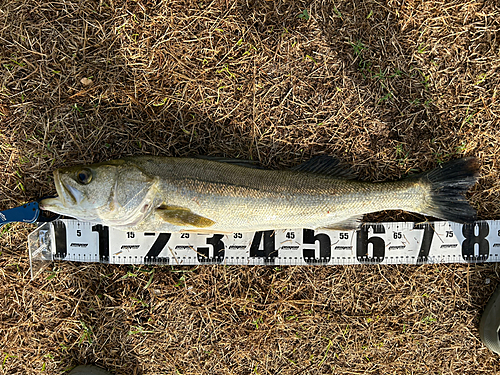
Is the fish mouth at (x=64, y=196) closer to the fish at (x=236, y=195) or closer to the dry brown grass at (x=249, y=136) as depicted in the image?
the fish at (x=236, y=195)

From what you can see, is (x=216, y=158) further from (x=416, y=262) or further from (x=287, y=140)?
(x=416, y=262)

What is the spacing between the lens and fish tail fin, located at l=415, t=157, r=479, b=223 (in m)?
3.50

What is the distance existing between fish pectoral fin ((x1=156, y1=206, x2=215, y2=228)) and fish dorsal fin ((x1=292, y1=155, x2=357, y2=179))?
3.85ft

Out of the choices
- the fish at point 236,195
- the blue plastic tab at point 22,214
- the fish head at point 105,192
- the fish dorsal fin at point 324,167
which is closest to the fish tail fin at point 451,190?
the fish at point 236,195

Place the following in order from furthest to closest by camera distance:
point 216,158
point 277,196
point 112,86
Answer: point 112,86
point 216,158
point 277,196

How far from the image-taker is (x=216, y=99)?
3758 millimetres

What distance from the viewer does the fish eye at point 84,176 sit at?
310cm

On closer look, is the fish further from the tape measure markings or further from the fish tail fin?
the tape measure markings

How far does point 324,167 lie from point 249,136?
927 millimetres

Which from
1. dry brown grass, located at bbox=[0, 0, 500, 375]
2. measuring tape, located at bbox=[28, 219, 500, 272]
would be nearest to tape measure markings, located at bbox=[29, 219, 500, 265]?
measuring tape, located at bbox=[28, 219, 500, 272]

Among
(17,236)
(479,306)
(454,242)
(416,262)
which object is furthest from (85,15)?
(479,306)

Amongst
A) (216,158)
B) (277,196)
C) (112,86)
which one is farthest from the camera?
(112,86)

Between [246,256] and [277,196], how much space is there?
0.89m

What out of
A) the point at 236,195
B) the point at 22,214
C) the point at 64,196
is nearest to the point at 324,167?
the point at 236,195
